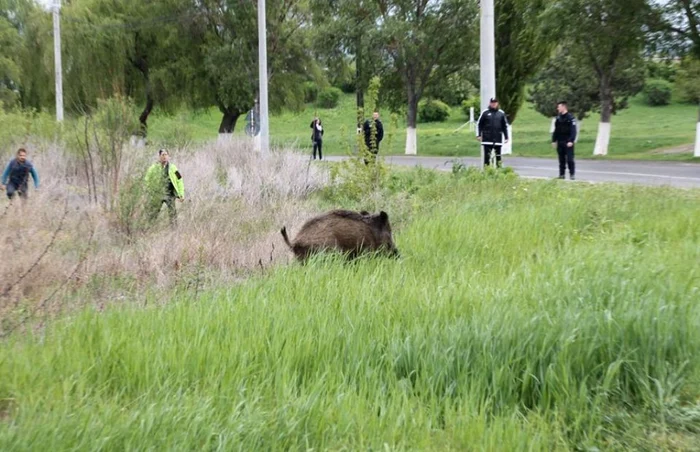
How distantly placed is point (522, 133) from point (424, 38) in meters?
17.0

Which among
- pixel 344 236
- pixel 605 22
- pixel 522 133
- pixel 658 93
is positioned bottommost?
pixel 344 236

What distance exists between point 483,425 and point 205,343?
1967 mm

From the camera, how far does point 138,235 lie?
36.1ft

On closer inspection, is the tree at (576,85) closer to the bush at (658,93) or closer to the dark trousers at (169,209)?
the bush at (658,93)

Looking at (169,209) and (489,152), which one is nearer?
(169,209)

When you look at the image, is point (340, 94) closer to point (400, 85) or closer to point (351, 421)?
point (400, 85)

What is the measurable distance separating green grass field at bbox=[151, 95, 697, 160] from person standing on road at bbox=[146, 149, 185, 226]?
3600 mm

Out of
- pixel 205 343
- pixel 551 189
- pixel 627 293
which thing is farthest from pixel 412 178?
pixel 205 343

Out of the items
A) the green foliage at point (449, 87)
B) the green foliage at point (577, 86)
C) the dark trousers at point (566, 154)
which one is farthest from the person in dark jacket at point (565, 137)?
the green foliage at point (577, 86)

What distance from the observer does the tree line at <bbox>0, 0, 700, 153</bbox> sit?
34.1 metres

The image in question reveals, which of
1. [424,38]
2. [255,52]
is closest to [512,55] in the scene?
[424,38]

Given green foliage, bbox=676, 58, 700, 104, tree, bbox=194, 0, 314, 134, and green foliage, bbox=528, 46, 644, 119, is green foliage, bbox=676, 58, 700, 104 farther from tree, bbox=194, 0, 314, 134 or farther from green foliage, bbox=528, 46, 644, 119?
tree, bbox=194, 0, 314, 134

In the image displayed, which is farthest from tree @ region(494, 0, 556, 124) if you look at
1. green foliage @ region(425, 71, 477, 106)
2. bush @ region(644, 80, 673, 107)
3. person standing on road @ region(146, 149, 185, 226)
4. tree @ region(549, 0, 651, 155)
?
bush @ region(644, 80, 673, 107)

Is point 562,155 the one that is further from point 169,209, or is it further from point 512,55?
point 512,55
